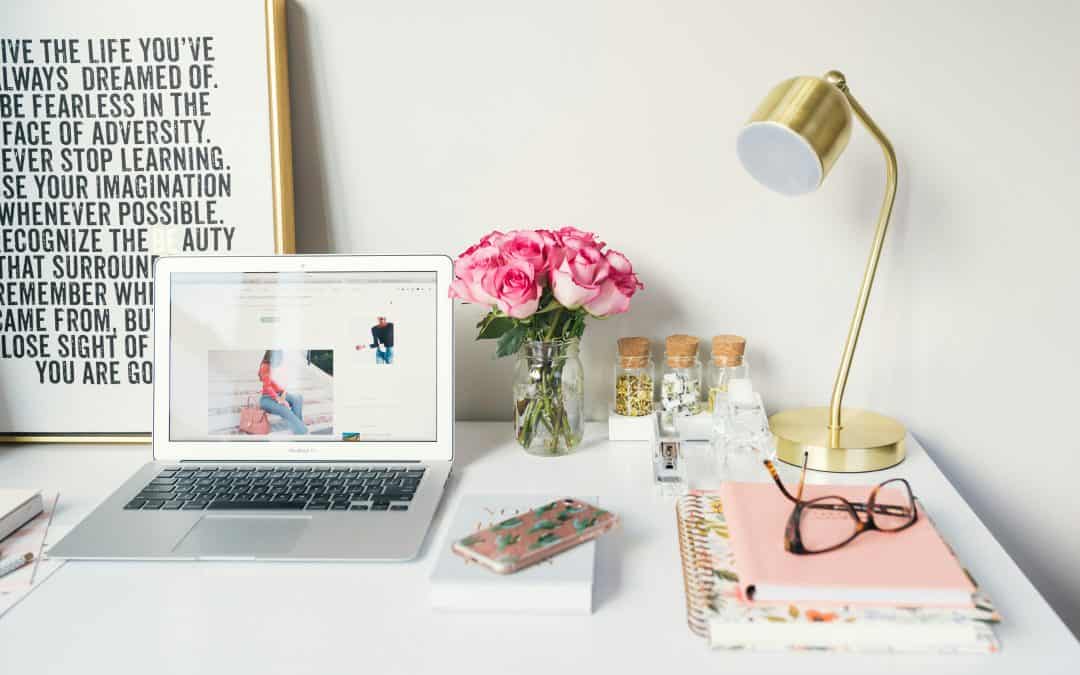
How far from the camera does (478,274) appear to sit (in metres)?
1.00

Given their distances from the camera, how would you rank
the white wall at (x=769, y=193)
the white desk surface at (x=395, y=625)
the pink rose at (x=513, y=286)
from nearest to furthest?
the white desk surface at (x=395, y=625), the pink rose at (x=513, y=286), the white wall at (x=769, y=193)

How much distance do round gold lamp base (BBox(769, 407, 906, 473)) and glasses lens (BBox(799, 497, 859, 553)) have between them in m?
0.20

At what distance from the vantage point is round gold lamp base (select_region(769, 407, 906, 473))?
102cm

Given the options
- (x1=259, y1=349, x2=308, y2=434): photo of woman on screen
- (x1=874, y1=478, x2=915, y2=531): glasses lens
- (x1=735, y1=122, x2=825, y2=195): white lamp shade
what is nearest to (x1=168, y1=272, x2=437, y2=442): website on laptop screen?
(x1=259, y1=349, x2=308, y2=434): photo of woman on screen

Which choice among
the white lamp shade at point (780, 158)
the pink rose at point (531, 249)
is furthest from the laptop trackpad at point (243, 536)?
the white lamp shade at point (780, 158)

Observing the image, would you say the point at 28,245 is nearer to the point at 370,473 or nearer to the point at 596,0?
the point at 370,473

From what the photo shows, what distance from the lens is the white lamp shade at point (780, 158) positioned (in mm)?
894

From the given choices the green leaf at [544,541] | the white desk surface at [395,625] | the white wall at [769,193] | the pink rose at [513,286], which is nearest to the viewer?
the white desk surface at [395,625]

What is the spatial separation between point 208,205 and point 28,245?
26 centimetres

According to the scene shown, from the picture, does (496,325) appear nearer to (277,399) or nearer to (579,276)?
(579,276)

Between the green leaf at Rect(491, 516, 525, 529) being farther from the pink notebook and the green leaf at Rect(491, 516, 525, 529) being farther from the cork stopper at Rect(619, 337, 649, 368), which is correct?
the cork stopper at Rect(619, 337, 649, 368)

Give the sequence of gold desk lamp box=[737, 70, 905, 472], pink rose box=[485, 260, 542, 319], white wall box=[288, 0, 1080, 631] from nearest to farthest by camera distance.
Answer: gold desk lamp box=[737, 70, 905, 472], pink rose box=[485, 260, 542, 319], white wall box=[288, 0, 1080, 631]

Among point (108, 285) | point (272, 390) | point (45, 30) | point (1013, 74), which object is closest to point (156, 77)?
point (45, 30)

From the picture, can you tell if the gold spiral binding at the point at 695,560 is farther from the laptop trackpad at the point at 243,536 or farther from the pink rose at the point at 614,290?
the laptop trackpad at the point at 243,536
